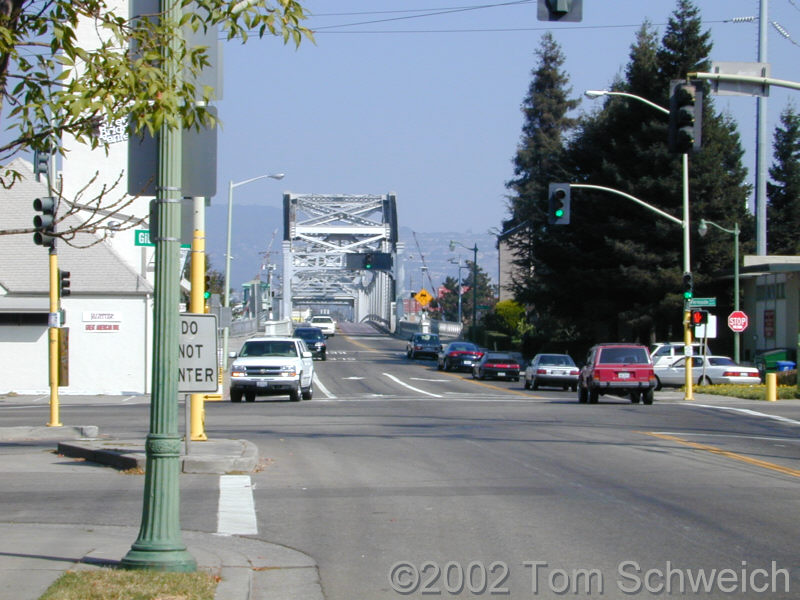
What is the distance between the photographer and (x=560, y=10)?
13.8 meters

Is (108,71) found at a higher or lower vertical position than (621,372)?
higher

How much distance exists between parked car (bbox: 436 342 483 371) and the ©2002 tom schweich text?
4695 cm

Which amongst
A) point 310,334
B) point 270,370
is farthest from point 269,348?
point 310,334

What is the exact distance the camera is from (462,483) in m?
13.2

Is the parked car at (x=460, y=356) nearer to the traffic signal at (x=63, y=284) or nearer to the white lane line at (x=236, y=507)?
the traffic signal at (x=63, y=284)

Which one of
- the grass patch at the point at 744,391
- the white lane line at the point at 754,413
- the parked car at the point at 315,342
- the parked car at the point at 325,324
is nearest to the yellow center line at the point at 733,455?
the white lane line at the point at 754,413

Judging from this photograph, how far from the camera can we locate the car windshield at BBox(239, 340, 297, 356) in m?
32.1

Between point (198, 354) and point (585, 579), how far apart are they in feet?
18.6

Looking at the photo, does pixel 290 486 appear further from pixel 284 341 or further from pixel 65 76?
pixel 284 341

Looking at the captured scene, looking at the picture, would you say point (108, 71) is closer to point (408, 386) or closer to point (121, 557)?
point (121, 557)

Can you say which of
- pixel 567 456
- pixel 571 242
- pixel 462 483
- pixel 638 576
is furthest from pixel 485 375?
pixel 638 576

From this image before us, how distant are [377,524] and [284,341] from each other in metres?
22.4

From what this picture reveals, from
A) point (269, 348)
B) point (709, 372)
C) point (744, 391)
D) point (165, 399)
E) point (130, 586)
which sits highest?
point (165, 399)

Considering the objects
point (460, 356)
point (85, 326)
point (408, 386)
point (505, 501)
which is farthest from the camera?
point (460, 356)
